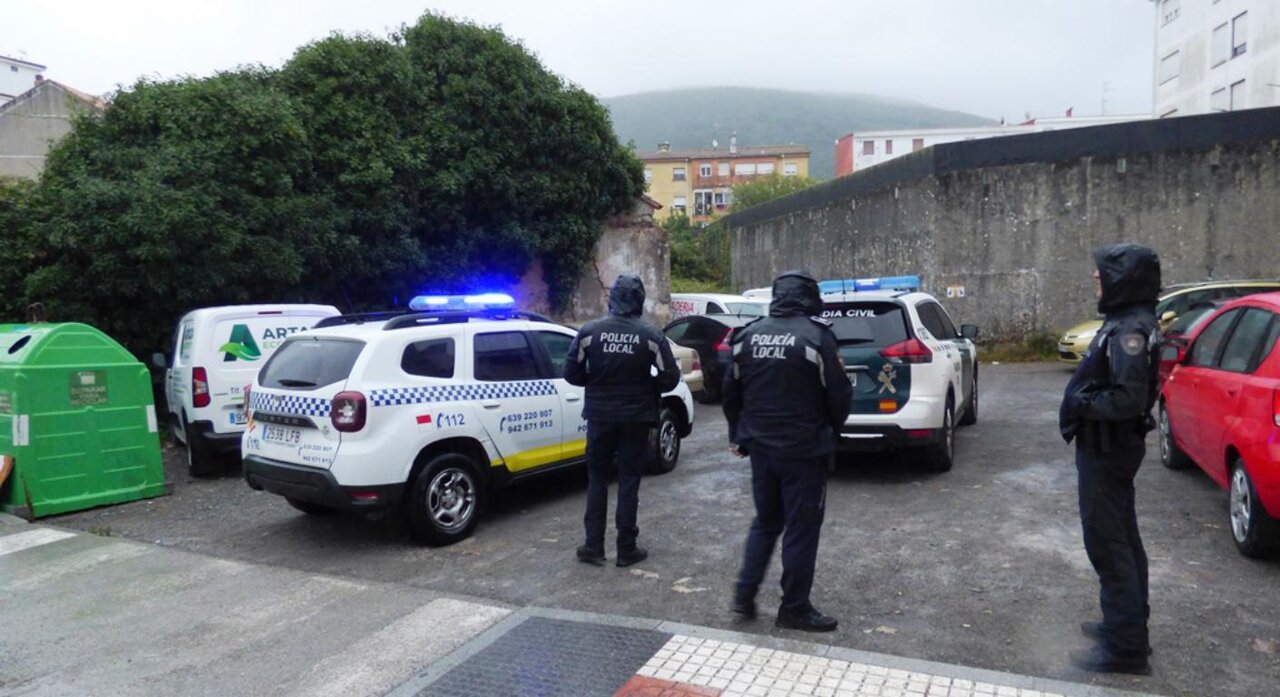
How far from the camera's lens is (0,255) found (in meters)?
10.2

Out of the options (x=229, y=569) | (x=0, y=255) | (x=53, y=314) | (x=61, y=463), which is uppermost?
(x=0, y=255)

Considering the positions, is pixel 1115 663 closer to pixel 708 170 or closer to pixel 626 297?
pixel 626 297

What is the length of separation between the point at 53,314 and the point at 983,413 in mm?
11625

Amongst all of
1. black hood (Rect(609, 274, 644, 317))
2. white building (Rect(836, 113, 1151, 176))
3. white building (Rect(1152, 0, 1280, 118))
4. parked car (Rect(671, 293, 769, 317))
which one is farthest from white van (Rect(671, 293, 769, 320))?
white building (Rect(836, 113, 1151, 176))

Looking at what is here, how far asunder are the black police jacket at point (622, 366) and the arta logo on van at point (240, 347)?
476 cm

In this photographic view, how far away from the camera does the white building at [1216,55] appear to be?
36.5m

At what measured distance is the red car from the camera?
4.71 metres

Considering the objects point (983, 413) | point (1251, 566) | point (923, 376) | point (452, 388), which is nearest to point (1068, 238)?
point (983, 413)

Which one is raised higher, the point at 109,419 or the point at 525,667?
the point at 109,419

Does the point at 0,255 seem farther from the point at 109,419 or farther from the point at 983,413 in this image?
the point at 983,413

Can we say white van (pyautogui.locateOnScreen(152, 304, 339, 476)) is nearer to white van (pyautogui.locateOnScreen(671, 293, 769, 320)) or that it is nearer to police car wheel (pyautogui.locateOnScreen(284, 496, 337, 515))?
police car wheel (pyautogui.locateOnScreen(284, 496, 337, 515))

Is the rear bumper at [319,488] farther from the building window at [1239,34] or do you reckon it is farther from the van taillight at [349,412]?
the building window at [1239,34]

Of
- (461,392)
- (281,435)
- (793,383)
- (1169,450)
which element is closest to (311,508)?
(281,435)

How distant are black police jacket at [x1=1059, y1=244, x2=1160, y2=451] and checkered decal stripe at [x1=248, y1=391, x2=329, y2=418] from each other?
4558mm
